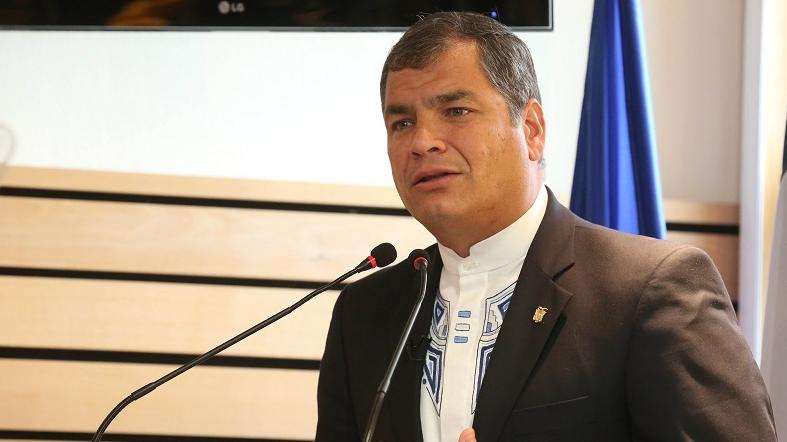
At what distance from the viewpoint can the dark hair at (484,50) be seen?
6.86 feet

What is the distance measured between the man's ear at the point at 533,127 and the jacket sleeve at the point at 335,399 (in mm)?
641

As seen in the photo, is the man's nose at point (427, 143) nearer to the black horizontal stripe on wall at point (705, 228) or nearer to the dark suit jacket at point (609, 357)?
the dark suit jacket at point (609, 357)

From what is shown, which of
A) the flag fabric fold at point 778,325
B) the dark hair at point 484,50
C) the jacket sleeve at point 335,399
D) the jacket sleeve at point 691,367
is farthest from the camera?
the flag fabric fold at point 778,325

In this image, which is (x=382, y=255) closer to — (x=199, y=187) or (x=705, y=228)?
(x=199, y=187)

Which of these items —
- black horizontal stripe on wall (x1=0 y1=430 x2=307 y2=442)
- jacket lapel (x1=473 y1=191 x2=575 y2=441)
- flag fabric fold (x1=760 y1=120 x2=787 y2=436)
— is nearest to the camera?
jacket lapel (x1=473 y1=191 x2=575 y2=441)

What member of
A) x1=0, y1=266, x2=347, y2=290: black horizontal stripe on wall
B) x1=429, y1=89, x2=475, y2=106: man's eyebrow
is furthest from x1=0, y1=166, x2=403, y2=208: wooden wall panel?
x1=429, y1=89, x2=475, y2=106: man's eyebrow

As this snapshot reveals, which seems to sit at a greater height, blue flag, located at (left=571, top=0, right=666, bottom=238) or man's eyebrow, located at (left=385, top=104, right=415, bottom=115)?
man's eyebrow, located at (left=385, top=104, right=415, bottom=115)

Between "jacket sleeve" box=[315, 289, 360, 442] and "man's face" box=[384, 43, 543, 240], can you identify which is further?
"jacket sleeve" box=[315, 289, 360, 442]

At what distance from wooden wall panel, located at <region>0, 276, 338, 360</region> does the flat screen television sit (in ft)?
3.24

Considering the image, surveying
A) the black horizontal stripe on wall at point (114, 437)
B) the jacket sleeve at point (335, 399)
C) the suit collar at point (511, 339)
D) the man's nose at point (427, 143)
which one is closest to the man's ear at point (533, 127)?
the suit collar at point (511, 339)

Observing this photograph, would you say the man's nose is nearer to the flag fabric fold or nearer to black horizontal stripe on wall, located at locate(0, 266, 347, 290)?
the flag fabric fold

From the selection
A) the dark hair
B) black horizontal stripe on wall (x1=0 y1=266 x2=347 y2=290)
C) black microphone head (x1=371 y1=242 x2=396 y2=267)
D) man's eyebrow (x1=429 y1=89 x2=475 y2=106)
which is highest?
the dark hair

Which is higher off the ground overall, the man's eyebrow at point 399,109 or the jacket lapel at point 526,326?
the man's eyebrow at point 399,109

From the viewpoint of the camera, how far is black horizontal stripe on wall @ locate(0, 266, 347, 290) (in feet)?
11.0
